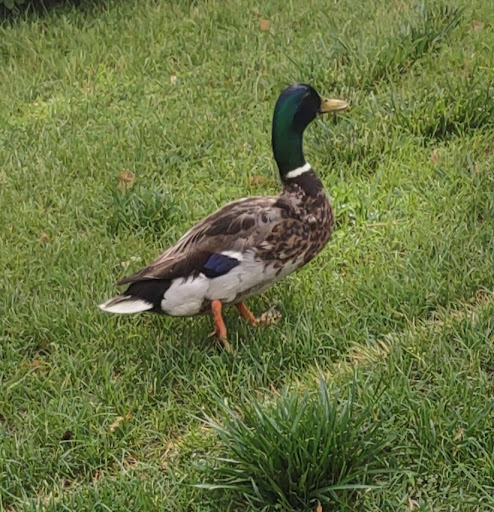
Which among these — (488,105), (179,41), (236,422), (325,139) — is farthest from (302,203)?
(179,41)

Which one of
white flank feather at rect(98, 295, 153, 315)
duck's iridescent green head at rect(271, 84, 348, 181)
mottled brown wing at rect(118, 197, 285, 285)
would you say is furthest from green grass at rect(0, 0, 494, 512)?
duck's iridescent green head at rect(271, 84, 348, 181)

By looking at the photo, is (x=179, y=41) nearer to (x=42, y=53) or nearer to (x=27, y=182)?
(x=42, y=53)

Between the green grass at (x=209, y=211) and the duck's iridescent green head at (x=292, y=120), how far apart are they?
0.57m

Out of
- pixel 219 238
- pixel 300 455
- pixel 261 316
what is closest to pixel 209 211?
pixel 261 316

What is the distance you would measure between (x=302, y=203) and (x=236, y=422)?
1.00 m

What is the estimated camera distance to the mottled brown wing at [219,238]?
3.13m

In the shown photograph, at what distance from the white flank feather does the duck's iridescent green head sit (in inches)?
29.8

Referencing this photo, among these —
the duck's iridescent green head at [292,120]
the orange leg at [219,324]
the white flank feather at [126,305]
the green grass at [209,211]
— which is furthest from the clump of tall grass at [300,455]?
the duck's iridescent green head at [292,120]

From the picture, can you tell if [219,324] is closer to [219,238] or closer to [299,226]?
[219,238]

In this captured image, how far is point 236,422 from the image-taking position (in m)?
2.63

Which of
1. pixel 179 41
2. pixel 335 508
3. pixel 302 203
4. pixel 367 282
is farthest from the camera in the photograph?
pixel 179 41

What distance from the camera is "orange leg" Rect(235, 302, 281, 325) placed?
336 centimetres

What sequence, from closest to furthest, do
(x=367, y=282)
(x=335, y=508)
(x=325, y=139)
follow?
1. (x=335, y=508)
2. (x=367, y=282)
3. (x=325, y=139)

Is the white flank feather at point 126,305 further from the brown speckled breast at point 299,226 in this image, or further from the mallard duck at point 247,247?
the brown speckled breast at point 299,226
